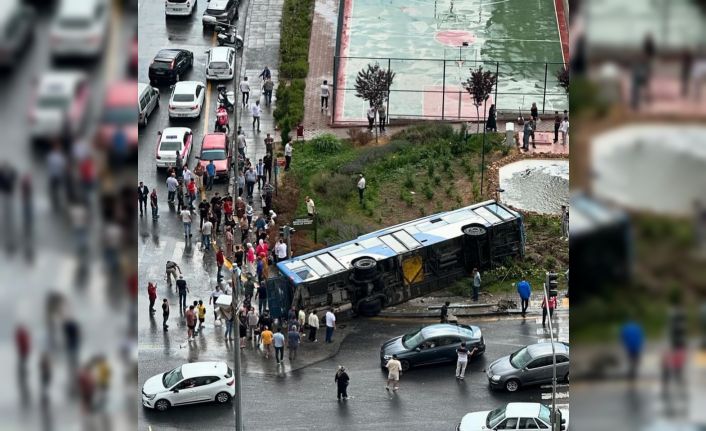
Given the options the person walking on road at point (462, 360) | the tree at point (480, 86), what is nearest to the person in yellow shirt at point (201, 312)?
the person walking on road at point (462, 360)

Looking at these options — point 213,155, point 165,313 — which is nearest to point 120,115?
point 165,313

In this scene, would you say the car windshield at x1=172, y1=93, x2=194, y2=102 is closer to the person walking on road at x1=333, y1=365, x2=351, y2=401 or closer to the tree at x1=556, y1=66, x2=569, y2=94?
the tree at x1=556, y1=66, x2=569, y2=94

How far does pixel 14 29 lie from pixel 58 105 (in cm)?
25

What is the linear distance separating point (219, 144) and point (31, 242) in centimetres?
6435

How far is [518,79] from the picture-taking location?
79.8 metres

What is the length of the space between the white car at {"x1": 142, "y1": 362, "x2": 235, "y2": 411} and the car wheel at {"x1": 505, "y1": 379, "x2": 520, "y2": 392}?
9.14m

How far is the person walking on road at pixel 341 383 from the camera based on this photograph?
47562 millimetres

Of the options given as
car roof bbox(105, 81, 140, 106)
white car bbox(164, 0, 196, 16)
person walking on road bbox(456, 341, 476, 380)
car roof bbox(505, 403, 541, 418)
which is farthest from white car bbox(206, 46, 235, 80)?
car roof bbox(105, 81, 140, 106)

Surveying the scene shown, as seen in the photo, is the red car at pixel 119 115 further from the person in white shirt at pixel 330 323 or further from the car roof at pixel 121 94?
the person in white shirt at pixel 330 323

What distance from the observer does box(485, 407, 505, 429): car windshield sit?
1726 inches

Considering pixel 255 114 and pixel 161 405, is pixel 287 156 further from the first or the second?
Result: pixel 161 405

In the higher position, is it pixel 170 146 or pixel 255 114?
pixel 255 114

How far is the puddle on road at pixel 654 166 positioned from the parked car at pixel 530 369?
4422 cm

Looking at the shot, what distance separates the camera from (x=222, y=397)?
47406 mm
